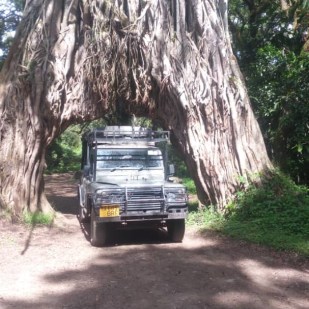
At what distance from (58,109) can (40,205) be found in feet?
7.93

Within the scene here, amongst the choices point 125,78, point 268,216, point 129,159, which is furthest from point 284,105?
point 129,159

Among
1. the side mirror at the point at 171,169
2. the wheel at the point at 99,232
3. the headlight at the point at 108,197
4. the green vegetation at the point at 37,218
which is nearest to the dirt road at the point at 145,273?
the wheel at the point at 99,232

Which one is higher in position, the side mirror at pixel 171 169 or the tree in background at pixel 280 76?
the tree in background at pixel 280 76

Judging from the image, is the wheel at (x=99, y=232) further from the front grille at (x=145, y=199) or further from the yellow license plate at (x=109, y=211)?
the front grille at (x=145, y=199)

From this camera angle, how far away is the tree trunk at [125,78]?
999 centimetres

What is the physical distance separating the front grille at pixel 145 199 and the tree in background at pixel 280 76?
4.96 meters

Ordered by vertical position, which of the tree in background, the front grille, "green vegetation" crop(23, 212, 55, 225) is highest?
the tree in background

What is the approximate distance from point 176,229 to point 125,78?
441 cm

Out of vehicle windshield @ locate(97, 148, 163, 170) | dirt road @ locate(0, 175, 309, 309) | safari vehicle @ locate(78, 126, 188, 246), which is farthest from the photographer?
vehicle windshield @ locate(97, 148, 163, 170)

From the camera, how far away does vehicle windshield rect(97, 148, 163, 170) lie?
887 cm

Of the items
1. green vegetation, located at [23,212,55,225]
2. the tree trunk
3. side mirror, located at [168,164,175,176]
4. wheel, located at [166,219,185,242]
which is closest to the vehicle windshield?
side mirror, located at [168,164,175,176]

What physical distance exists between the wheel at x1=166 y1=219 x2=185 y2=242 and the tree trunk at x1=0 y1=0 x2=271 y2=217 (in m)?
2.18

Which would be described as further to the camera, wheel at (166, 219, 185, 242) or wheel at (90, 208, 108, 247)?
wheel at (166, 219, 185, 242)

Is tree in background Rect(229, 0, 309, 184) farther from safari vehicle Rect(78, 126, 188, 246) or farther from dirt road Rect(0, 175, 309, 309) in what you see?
dirt road Rect(0, 175, 309, 309)
